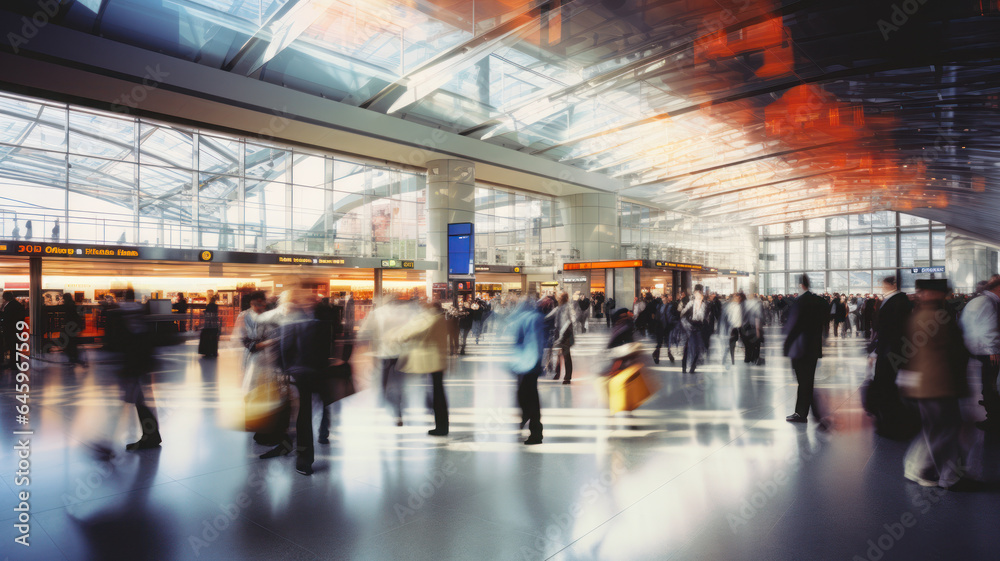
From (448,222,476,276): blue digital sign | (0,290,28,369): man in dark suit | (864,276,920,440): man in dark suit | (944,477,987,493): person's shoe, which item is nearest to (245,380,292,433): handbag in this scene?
(944,477,987,493): person's shoe

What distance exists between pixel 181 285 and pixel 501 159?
15414 mm

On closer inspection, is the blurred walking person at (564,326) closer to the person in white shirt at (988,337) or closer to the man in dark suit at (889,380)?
the man in dark suit at (889,380)

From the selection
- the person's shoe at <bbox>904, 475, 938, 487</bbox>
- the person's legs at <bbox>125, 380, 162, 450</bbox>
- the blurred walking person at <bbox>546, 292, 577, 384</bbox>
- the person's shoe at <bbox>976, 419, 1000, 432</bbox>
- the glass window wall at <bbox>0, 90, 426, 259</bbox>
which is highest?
the glass window wall at <bbox>0, 90, 426, 259</bbox>

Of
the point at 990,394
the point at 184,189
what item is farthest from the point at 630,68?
the point at 184,189

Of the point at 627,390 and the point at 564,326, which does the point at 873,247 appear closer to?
the point at 564,326

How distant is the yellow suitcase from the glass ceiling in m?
10.3

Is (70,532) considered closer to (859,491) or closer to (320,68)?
(859,491)

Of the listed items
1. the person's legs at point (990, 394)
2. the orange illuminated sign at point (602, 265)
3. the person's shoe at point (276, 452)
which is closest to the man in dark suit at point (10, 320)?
the person's shoe at point (276, 452)

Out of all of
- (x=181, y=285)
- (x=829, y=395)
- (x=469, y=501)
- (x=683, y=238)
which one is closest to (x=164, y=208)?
(x=181, y=285)

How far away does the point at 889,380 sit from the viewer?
6.70m

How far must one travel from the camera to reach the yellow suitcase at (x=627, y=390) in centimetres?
656

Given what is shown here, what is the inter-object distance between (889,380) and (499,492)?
5727 millimetres

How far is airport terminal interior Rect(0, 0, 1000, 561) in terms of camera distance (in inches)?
160

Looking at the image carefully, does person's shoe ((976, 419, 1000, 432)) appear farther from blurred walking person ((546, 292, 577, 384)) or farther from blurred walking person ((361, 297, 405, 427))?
blurred walking person ((361, 297, 405, 427))
